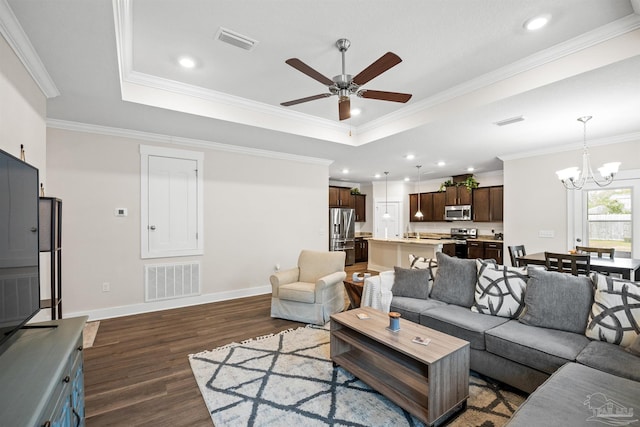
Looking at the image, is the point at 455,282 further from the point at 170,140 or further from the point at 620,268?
the point at 170,140

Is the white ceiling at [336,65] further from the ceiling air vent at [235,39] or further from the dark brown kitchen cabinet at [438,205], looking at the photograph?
the dark brown kitchen cabinet at [438,205]

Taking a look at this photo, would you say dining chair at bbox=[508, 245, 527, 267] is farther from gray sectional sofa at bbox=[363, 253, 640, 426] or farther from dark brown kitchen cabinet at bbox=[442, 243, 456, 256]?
dark brown kitchen cabinet at bbox=[442, 243, 456, 256]

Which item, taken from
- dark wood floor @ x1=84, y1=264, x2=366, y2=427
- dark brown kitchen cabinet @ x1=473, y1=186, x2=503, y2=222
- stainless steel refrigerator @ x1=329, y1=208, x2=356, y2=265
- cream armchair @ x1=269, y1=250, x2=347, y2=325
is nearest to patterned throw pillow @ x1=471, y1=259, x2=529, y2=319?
cream armchair @ x1=269, y1=250, x2=347, y2=325

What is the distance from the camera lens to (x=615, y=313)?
7.06 feet

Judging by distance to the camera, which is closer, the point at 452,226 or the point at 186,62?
the point at 186,62

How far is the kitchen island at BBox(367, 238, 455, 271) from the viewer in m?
6.32

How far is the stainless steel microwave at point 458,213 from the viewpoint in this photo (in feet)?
26.0

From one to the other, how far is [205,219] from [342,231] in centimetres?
440

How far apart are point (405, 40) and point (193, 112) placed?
8.11 feet

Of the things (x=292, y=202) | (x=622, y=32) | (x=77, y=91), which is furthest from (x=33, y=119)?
(x=622, y=32)

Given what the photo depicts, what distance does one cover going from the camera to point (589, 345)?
2.12m

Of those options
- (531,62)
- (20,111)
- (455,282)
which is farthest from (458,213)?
(20,111)

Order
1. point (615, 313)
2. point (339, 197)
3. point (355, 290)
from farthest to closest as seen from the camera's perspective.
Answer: point (339, 197)
point (355, 290)
point (615, 313)

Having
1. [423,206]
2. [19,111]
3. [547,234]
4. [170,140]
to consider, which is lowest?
[547,234]
